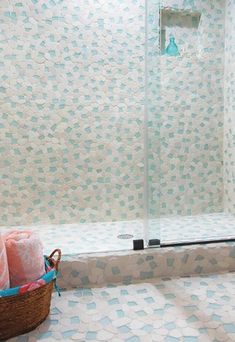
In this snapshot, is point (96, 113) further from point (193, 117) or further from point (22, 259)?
point (22, 259)

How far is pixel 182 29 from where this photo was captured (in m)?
2.50

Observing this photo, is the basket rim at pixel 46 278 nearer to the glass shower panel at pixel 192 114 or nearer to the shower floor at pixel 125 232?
the shower floor at pixel 125 232

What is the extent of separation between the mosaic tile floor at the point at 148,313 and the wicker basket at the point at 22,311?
0.03m

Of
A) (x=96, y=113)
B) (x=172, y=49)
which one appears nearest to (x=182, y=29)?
(x=172, y=49)

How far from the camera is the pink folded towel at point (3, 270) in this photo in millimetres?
1224

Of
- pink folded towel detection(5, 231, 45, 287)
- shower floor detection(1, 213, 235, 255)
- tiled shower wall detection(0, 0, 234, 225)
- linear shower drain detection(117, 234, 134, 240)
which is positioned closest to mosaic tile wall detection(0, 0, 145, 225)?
tiled shower wall detection(0, 0, 234, 225)

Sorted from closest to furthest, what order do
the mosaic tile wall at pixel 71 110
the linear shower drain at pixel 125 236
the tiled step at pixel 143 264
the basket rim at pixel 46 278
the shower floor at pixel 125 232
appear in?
1. the basket rim at pixel 46 278
2. the tiled step at pixel 143 264
3. the shower floor at pixel 125 232
4. the linear shower drain at pixel 125 236
5. the mosaic tile wall at pixel 71 110

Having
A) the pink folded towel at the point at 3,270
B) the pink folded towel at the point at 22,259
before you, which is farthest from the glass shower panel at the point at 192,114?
the pink folded towel at the point at 3,270

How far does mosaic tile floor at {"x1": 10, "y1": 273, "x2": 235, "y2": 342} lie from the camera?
1.25m

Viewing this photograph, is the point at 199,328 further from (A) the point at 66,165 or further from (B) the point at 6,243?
(A) the point at 66,165

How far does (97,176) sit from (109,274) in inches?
37.9

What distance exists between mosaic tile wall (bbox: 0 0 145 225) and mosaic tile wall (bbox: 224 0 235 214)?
2.06 feet

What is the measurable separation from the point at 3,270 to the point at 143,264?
0.74 metres

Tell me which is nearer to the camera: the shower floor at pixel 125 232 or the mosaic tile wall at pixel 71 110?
the shower floor at pixel 125 232
